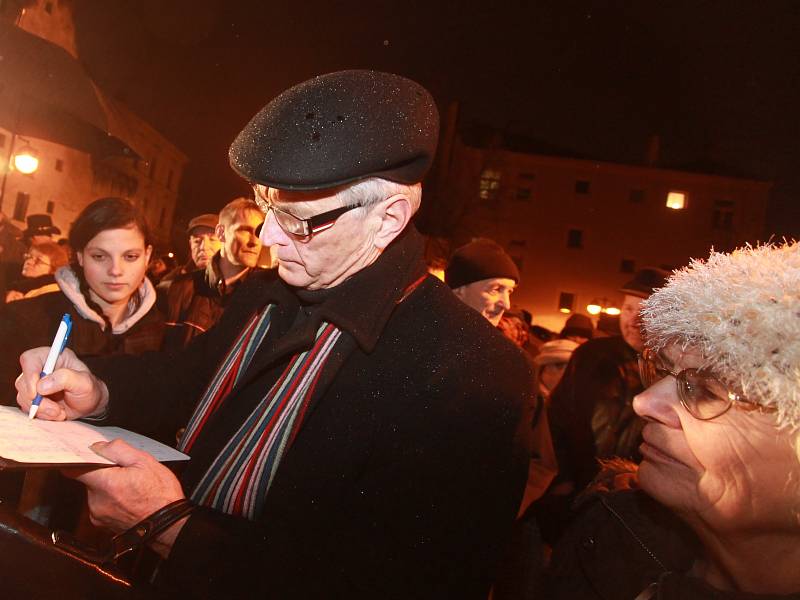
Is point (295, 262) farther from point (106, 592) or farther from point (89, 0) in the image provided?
point (89, 0)

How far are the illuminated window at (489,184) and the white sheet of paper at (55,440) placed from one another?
102 feet

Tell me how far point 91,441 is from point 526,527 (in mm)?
2956

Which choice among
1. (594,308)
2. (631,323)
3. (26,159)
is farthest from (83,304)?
(594,308)

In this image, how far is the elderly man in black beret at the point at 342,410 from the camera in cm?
143

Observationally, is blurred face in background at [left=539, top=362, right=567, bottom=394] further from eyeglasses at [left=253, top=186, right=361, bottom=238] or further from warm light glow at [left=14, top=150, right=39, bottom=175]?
warm light glow at [left=14, top=150, right=39, bottom=175]

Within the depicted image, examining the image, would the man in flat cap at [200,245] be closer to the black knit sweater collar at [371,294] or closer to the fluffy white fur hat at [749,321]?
the black knit sweater collar at [371,294]

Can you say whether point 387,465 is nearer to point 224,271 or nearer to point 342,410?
point 342,410

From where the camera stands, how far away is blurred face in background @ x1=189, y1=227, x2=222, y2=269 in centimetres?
458

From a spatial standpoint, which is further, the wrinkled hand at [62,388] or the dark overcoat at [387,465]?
the wrinkled hand at [62,388]

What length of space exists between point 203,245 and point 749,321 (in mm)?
4194

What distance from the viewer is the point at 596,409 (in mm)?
3707

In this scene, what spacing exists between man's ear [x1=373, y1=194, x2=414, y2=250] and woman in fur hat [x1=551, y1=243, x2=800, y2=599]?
0.73m

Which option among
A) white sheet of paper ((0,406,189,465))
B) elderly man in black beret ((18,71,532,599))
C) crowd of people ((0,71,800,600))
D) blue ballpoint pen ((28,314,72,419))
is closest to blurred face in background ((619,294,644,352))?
crowd of people ((0,71,800,600))

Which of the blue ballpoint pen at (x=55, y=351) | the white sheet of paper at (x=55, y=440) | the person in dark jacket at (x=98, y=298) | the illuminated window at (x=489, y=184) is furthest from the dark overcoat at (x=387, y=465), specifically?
the illuminated window at (x=489, y=184)
